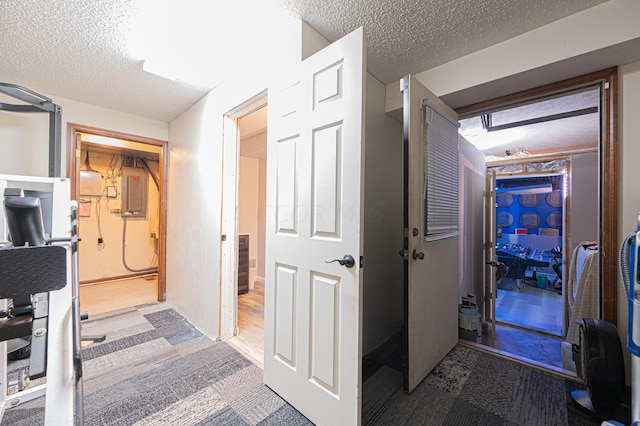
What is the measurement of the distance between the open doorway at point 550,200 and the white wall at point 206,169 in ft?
5.79

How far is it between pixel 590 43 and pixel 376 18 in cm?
127

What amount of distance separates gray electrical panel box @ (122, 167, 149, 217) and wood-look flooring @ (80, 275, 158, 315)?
4.24ft

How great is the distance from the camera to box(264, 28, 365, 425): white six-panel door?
1250 millimetres

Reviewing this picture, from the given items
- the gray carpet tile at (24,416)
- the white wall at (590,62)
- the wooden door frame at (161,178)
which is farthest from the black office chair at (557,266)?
the gray carpet tile at (24,416)

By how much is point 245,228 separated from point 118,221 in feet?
8.45

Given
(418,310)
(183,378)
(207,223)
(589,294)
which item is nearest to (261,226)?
(207,223)

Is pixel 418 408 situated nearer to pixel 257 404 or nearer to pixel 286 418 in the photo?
pixel 286 418

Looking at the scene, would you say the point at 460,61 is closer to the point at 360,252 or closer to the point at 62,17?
the point at 360,252

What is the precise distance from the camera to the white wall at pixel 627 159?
5.01 feet

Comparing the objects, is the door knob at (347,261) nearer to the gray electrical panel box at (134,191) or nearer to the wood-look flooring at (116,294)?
the wood-look flooring at (116,294)

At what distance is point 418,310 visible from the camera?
1.75m

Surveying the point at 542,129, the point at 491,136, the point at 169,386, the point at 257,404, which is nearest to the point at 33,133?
the point at 169,386

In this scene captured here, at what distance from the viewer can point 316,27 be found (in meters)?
1.70

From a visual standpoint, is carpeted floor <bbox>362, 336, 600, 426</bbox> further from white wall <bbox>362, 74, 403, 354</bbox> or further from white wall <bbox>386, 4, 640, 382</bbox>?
white wall <bbox>386, 4, 640, 382</bbox>
